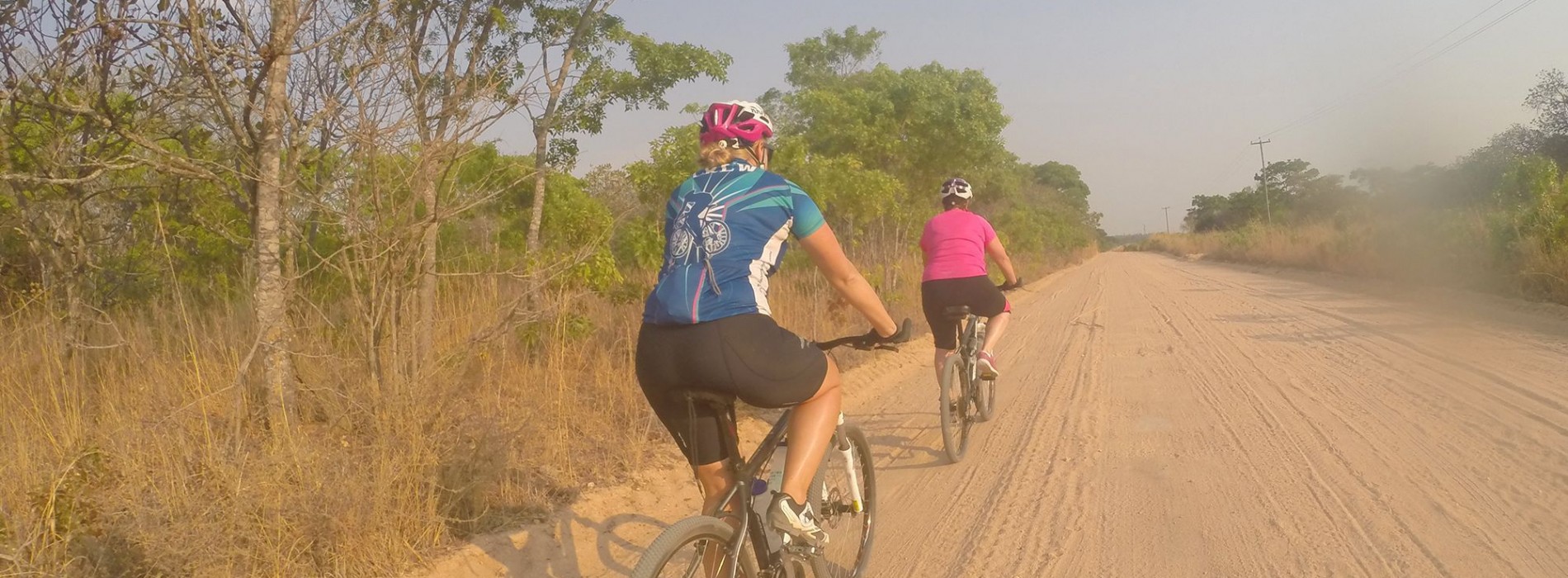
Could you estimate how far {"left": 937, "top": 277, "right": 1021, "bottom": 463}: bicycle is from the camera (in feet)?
17.0

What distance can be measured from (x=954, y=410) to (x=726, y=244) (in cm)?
349

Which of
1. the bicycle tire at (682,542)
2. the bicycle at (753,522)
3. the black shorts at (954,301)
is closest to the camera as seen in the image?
the bicycle tire at (682,542)

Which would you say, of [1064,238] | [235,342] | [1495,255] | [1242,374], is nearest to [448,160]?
[235,342]

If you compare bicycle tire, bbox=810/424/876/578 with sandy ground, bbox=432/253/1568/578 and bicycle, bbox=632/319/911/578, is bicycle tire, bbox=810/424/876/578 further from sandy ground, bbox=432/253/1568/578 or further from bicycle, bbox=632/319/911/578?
sandy ground, bbox=432/253/1568/578

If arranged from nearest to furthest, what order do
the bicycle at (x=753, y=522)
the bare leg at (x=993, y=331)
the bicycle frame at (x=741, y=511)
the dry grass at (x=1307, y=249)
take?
the bicycle at (x=753, y=522) < the bicycle frame at (x=741, y=511) < the bare leg at (x=993, y=331) < the dry grass at (x=1307, y=249)

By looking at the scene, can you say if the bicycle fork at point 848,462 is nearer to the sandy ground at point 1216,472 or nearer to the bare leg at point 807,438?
the bare leg at point 807,438

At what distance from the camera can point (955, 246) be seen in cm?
546

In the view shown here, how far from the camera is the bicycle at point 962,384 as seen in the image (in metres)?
5.17

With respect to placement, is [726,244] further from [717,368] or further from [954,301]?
[954,301]

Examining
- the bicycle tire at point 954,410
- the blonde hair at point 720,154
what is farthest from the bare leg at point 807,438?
the bicycle tire at point 954,410

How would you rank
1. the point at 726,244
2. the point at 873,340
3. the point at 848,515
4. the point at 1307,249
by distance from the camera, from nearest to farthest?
the point at 726,244 < the point at 873,340 < the point at 848,515 < the point at 1307,249

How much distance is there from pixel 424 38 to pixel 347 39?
2.02 metres

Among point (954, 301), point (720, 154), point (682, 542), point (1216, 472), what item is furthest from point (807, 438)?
point (1216, 472)

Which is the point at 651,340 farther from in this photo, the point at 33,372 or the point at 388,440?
the point at 33,372
